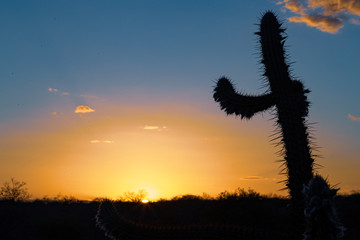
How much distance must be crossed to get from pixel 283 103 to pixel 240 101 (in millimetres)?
1056

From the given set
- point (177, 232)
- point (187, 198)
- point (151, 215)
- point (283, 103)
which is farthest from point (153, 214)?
point (283, 103)

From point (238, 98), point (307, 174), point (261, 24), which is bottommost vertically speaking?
point (307, 174)

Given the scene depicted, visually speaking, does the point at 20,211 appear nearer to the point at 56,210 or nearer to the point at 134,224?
the point at 56,210

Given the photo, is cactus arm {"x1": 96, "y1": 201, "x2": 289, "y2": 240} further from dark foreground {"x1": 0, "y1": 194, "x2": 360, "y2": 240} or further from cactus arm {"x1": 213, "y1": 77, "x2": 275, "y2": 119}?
dark foreground {"x1": 0, "y1": 194, "x2": 360, "y2": 240}

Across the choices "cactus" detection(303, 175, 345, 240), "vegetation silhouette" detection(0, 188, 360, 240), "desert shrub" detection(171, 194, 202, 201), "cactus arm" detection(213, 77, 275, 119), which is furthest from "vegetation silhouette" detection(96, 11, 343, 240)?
"desert shrub" detection(171, 194, 202, 201)

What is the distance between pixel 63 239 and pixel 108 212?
23.7 ft

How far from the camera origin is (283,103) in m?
5.68

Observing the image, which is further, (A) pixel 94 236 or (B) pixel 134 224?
(A) pixel 94 236

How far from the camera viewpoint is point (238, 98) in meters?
6.63

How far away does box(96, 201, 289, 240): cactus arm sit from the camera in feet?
17.4

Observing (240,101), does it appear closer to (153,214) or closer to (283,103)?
(283,103)

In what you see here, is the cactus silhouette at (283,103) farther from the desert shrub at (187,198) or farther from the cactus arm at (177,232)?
the desert shrub at (187,198)

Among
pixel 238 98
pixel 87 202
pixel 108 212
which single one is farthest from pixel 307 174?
pixel 87 202

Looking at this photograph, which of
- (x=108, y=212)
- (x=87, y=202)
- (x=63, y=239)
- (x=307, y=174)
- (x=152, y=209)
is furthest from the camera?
(x=87, y=202)
